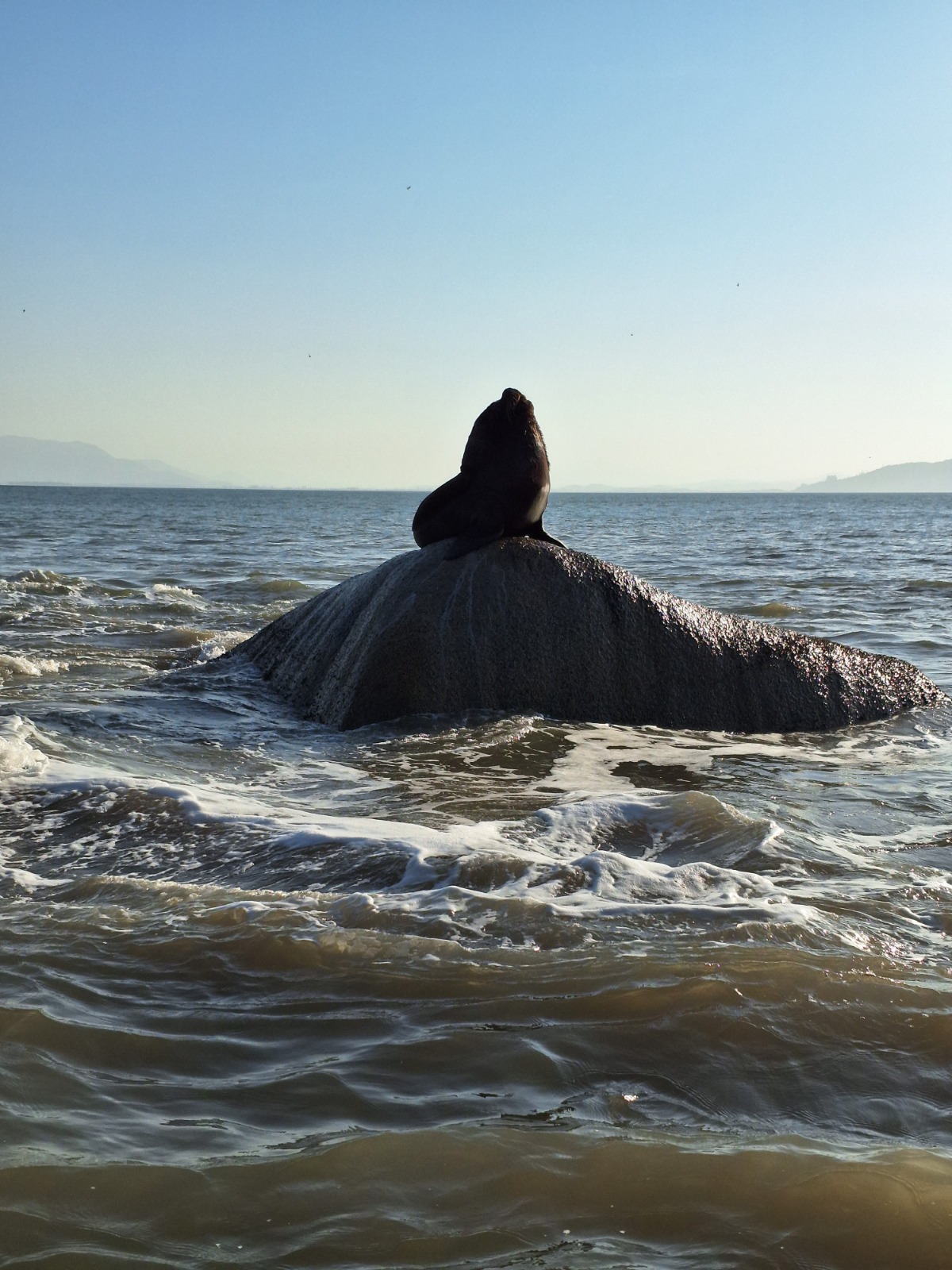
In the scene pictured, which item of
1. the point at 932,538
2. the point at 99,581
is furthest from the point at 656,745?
the point at 932,538

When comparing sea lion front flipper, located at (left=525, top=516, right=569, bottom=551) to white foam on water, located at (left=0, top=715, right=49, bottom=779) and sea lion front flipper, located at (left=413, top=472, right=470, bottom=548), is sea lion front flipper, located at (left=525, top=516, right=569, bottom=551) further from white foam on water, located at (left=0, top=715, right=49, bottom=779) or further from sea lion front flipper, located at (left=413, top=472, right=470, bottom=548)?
white foam on water, located at (left=0, top=715, right=49, bottom=779)

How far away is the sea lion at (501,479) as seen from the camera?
6.89 m

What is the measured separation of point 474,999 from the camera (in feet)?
9.73

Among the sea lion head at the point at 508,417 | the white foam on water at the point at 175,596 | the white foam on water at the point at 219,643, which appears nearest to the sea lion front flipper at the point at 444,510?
the sea lion head at the point at 508,417

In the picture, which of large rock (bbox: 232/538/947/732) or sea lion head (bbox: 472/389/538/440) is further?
sea lion head (bbox: 472/389/538/440)

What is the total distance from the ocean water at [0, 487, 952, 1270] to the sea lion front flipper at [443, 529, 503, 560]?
1034mm

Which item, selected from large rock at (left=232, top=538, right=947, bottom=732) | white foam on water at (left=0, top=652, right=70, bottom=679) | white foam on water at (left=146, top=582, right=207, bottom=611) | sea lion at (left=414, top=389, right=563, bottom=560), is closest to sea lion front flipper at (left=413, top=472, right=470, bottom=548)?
sea lion at (left=414, top=389, right=563, bottom=560)

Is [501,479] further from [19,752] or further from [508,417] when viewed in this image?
[19,752]

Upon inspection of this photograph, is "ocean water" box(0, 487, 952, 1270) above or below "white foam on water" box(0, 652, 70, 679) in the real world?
below

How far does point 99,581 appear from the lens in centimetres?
1619

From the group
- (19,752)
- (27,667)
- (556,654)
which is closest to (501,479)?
(556,654)

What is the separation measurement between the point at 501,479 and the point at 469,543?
16.6 inches

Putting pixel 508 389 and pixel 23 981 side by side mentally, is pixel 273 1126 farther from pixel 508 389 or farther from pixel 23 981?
pixel 508 389

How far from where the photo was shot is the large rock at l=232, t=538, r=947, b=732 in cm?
660
